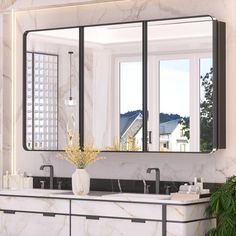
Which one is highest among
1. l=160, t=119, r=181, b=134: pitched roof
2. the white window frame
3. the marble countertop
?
the white window frame

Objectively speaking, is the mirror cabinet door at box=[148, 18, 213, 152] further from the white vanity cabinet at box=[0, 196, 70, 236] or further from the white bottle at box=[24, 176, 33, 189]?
the white bottle at box=[24, 176, 33, 189]

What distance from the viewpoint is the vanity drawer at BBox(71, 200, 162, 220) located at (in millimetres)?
6031

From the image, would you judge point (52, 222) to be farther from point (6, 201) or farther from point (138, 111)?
point (138, 111)

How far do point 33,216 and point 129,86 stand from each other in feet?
4.17

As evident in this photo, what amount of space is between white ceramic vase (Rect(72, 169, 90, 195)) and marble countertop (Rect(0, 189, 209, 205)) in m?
0.06

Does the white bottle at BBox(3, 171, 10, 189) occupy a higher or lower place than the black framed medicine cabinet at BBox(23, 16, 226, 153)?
lower

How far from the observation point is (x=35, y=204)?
6.61 meters

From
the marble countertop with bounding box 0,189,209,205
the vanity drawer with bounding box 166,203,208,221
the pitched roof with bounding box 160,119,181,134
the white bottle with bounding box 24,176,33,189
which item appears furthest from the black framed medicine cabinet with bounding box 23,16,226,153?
the vanity drawer with bounding box 166,203,208,221

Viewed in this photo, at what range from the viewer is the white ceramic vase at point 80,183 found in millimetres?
6500

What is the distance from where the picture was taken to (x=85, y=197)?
6355 millimetres

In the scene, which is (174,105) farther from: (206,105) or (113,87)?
(113,87)

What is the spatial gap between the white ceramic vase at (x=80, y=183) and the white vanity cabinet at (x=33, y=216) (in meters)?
0.13

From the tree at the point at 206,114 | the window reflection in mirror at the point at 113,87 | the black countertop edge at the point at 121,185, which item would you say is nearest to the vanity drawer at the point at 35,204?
the black countertop edge at the point at 121,185

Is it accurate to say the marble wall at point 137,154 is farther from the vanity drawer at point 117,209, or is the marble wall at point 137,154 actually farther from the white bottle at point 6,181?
the vanity drawer at point 117,209
